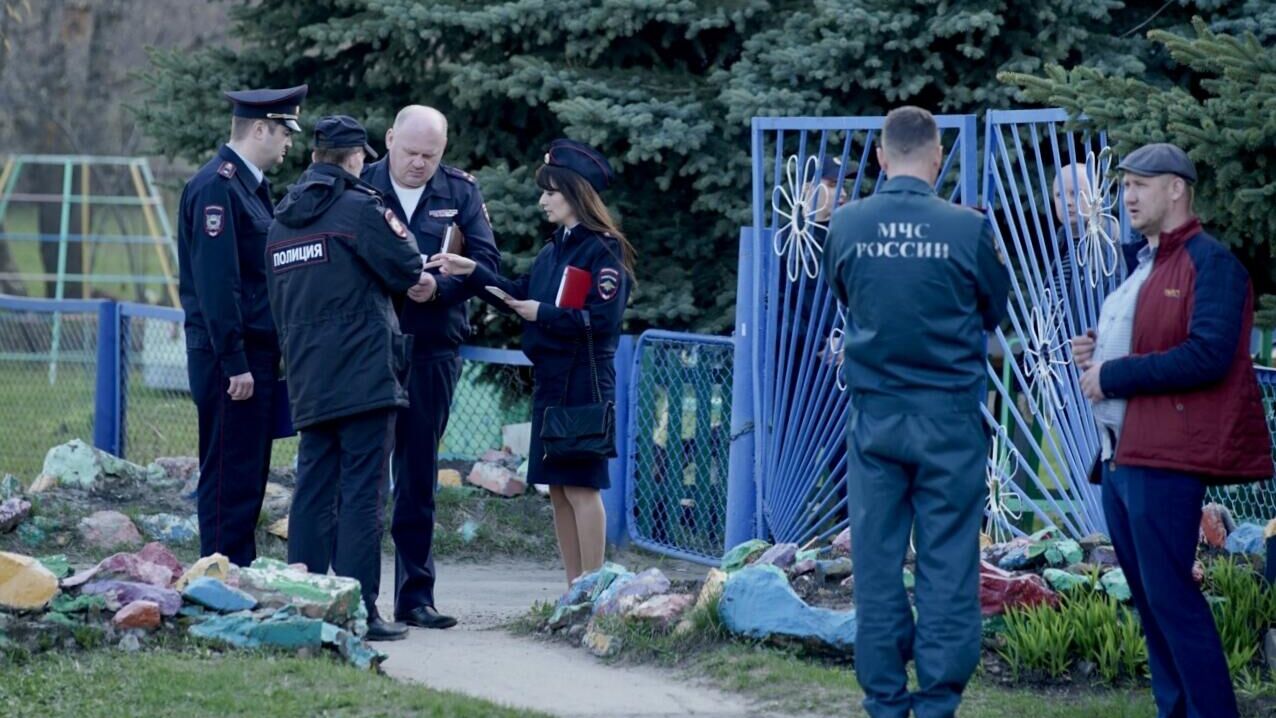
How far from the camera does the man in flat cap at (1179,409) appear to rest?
4766mm

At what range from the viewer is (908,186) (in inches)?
189

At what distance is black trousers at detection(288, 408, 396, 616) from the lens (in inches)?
244

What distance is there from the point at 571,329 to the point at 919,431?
2.28m

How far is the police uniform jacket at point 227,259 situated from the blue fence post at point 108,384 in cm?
345

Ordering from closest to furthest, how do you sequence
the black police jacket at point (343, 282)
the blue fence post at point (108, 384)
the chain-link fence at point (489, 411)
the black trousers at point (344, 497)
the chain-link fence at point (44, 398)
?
the black police jacket at point (343, 282)
the black trousers at point (344, 497)
the blue fence post at point (108, 384)
the chain-link fence at point (489, 411)
the chain-link fence at point (44, 398)

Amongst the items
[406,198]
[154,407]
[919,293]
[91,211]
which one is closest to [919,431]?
[919,293]

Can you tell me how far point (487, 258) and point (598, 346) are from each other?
545mm

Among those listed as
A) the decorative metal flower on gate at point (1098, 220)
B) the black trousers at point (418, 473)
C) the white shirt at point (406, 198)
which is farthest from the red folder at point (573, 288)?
the decorative metal flower on gate at point (1098, 220)

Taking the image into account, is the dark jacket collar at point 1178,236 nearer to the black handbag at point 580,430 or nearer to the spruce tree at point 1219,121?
the spruce tree at point 1219,121

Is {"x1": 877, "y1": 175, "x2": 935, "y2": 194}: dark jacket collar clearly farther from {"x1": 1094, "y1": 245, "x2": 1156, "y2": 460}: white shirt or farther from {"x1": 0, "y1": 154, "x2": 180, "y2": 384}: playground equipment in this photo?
{"x1": 0, "y1": 154, "x2": 180, "y2": 384}: playground equipment

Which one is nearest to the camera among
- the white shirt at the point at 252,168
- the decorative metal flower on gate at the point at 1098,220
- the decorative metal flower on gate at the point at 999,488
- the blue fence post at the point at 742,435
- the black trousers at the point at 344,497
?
the black trousers at the point at 344,497

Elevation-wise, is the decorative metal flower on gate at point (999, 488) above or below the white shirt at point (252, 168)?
below

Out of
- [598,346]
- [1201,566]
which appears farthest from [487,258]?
[1201,566]

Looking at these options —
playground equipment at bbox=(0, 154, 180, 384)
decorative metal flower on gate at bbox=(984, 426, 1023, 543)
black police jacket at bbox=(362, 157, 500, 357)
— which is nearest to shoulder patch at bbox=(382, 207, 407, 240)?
black police jacket at bbox=(362, 157, 500, 357)
